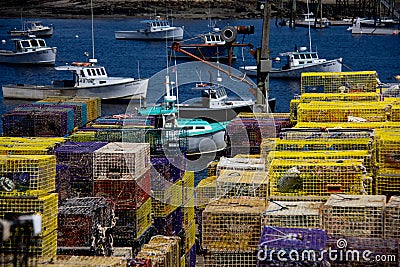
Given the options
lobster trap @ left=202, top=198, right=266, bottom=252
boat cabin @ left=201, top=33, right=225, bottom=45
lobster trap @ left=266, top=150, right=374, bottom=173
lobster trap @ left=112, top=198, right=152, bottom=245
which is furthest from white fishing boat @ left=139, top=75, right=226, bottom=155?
boat cabin @ left=201, top=33, right=225, bottom=45

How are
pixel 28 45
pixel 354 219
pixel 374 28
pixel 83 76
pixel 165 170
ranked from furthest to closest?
pixel 374 28 < pixel 28 45 < pixel 83 76 < pixel 165 170 < pixel 354 219

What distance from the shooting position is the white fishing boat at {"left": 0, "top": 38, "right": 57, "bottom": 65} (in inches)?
2867

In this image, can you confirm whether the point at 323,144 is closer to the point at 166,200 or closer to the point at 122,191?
the point at 122,191

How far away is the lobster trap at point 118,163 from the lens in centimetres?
1596

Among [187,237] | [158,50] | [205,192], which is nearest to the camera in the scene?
[205,192]

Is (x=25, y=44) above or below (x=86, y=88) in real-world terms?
above

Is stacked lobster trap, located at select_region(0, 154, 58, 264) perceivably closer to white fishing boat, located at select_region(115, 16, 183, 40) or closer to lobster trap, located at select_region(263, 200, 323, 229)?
lobster trap, located at select_region(263, 200, 323, 229)

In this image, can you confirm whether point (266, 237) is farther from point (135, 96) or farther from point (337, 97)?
point (135, 96)

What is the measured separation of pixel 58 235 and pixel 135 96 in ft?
130

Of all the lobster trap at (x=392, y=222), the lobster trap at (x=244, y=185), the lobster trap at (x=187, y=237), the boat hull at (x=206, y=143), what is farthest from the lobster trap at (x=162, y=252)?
the boat hull at (x=206, y=143)

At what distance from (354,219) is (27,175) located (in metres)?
4.74

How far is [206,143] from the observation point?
35312 mm

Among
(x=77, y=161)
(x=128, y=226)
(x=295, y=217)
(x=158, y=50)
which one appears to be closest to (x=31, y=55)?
(x=158, y=50)

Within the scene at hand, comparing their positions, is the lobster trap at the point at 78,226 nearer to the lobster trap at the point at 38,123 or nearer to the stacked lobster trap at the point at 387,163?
the stacked lobster trap at the point at 387,163
